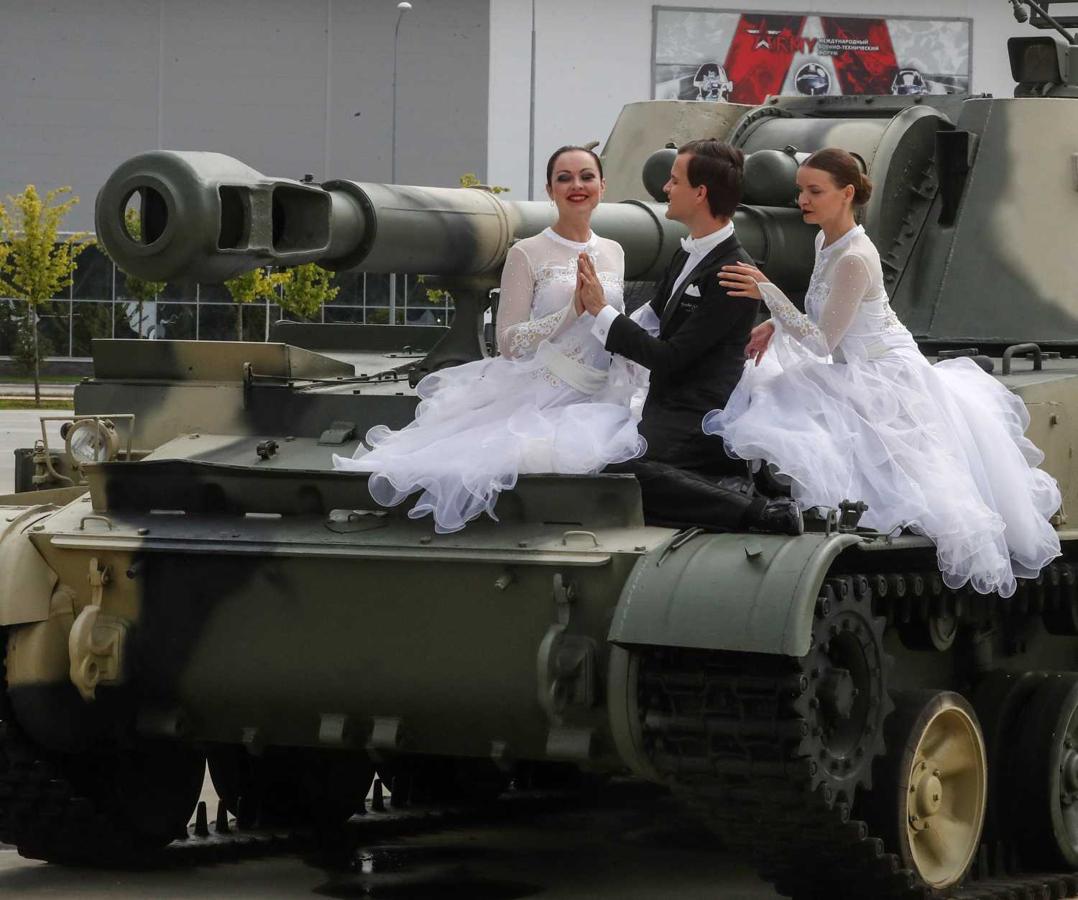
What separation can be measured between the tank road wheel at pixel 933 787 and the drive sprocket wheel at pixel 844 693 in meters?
0.20

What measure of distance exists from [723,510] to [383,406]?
162cm

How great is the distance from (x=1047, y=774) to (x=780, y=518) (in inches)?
82.0

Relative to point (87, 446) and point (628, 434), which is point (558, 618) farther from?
point (87, 446)

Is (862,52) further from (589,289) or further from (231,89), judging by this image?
(589,289)

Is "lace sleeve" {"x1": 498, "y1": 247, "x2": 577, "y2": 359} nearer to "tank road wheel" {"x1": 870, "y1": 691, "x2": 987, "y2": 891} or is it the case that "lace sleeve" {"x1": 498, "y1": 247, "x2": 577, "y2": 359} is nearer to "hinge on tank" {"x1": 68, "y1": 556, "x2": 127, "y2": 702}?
"hinge on tank" {"x1": 68, "y1": 556, "x2": 127, "y2": 702}

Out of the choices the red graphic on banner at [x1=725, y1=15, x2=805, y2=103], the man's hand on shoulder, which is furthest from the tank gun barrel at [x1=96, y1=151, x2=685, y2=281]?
the red graphic on banner at [x1=725, y1=15, x2=805, y2=103]

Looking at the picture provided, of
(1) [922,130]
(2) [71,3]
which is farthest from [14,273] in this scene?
Answer: (1) [922,130]

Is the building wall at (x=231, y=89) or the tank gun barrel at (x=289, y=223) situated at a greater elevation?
the building wall at (x=231, y=89)

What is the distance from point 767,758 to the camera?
21.7ft

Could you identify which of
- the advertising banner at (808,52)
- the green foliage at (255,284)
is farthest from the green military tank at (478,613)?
the advertising banner at (808,52)

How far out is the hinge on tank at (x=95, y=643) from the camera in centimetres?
751

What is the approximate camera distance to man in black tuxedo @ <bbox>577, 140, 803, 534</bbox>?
7293 millimetres

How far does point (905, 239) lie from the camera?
9742mm

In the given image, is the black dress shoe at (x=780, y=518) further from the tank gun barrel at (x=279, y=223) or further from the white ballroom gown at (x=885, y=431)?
the tank gun barrel at (x=279, y=223)
